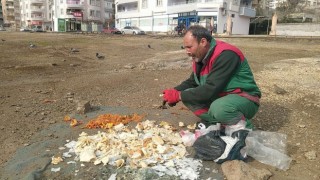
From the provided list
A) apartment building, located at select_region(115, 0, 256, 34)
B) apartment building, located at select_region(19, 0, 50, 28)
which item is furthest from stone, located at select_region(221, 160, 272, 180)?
apartment building, located at select_region(19, 0, 50, 28)

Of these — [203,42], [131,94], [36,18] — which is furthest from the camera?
[36,18]

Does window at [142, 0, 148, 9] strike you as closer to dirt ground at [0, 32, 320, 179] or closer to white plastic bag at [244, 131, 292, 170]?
dirt ground at [0, 32, 320, 179]

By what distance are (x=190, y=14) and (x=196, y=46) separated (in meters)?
36.5

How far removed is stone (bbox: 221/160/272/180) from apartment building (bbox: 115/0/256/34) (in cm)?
2932

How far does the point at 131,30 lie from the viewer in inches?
1516

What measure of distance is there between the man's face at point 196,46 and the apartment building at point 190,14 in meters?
28.8

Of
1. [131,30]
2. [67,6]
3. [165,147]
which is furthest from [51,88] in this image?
[67,6]

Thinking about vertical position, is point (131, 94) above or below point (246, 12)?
below

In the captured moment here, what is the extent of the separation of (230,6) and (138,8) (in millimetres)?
17942

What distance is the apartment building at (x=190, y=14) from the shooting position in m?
36.1

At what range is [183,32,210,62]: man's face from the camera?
311cm

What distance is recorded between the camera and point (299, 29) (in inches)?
1186

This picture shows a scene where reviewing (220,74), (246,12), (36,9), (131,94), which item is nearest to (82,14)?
(36,9)

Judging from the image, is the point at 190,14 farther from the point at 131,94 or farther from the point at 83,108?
the point at 83,108
